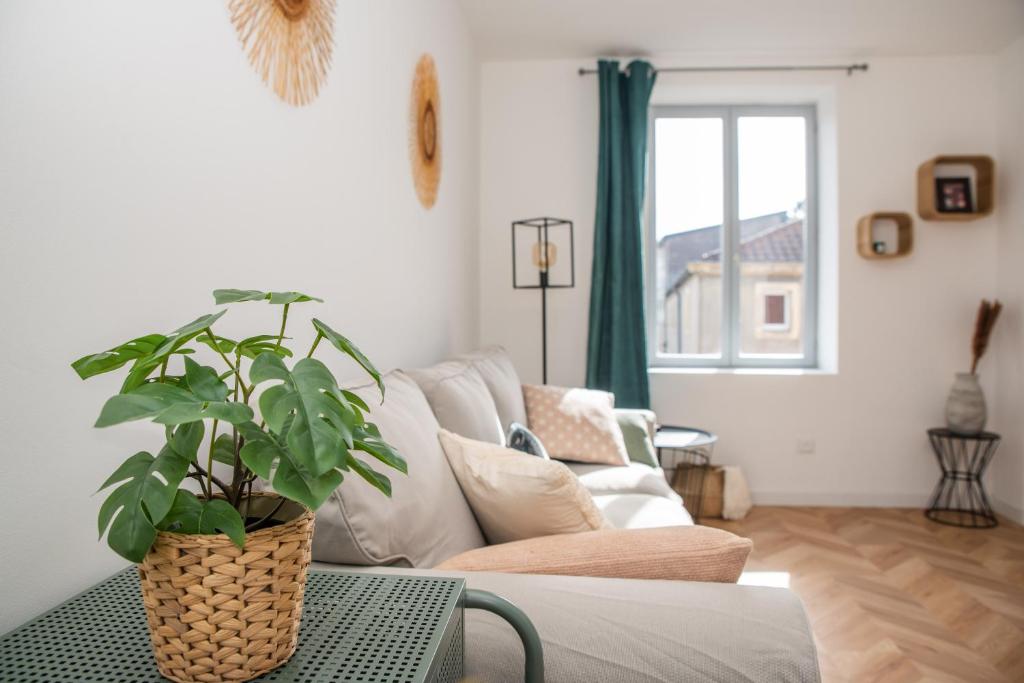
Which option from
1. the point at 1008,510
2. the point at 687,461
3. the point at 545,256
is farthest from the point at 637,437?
the point at 1008,510

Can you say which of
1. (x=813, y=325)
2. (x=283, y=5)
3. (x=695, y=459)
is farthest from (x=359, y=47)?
(x=813, y=325)

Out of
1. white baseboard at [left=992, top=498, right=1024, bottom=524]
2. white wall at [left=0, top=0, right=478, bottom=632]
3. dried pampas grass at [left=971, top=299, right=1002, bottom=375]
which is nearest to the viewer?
white wall at [left=0, top=0, right=478, bottom=632]

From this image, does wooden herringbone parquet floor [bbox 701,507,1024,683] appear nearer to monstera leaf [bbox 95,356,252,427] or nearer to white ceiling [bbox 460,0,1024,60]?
monstera leaf [bbox 95,356,252,427]

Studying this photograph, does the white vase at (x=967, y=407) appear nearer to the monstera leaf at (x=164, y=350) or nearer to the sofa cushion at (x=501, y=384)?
the sofa cushion at (x=501, y=384)

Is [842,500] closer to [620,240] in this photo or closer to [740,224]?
[740,224]

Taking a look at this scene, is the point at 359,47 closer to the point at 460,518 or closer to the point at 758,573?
the point at 460,518

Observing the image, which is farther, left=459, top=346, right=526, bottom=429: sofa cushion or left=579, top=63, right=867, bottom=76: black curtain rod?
left=579, top=63, right=867, bottom=76: black curtain rod

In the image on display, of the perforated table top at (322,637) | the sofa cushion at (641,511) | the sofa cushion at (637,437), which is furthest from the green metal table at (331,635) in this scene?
the sofa cushion at (637,437)

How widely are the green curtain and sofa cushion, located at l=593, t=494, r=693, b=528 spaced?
1643 mm

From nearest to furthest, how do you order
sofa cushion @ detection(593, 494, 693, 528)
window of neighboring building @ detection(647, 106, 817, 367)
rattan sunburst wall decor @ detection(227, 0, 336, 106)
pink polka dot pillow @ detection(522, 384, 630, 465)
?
1. rattan sunburst wall decor @ detection(227, 0, 336, 106)
2. sofa cushion @ detection(593, 494, 693, 528)
3. pink polka dot pillow @ detection(522, 384, 630, 465)
4. window of neighboring building @ detection(647, 106, 817, 367)

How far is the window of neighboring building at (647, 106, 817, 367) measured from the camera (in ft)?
14.7

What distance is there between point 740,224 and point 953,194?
1141mm

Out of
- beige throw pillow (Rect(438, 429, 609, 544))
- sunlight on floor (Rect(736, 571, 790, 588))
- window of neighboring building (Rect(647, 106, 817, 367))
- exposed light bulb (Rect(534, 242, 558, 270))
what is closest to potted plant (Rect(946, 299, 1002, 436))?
window of neighboring building (Rect(647, 106, 817, 367))

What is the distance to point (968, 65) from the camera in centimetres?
412
